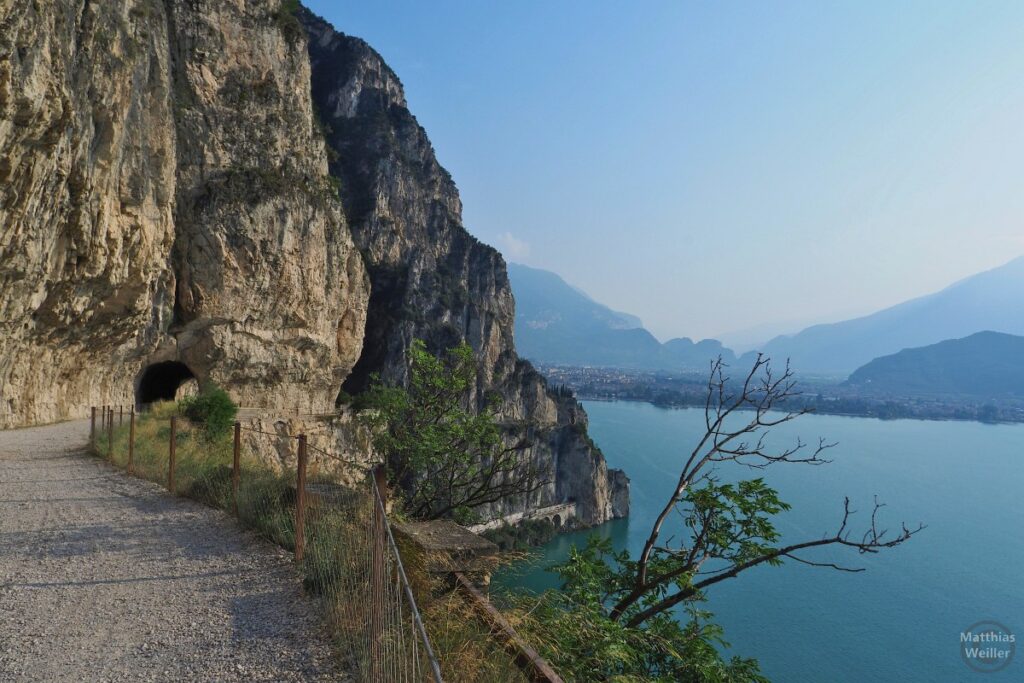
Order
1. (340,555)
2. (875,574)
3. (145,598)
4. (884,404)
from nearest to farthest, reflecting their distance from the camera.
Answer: (145,598)
(340,555)
(875,574)
(884,404)

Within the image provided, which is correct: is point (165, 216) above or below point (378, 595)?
above

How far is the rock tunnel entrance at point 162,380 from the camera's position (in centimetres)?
3247

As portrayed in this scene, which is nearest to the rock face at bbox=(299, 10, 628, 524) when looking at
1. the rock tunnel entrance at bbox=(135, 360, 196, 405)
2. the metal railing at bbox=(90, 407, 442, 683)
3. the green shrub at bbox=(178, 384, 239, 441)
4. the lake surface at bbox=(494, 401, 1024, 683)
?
the lake surface at bbox=(494, 401, 1024, 683)

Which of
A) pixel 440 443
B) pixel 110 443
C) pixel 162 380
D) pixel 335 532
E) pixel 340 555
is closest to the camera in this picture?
pixel 340 555

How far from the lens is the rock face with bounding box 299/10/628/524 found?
62.2 m

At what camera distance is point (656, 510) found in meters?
63.3

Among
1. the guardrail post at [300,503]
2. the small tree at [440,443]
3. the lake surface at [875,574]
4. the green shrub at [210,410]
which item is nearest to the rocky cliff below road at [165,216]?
the small tree at [440,443]

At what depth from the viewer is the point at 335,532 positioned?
17.7ft

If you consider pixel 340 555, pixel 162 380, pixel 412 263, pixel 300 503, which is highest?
pixel 412 263

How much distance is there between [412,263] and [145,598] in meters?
63.8

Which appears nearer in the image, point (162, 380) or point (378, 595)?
point (378, 595)

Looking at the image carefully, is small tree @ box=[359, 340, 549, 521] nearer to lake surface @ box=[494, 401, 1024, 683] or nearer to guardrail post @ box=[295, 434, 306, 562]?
lake surface @ box=[494, 401, 1024, 683]

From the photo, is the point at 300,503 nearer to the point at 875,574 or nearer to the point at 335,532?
the point at 335,532

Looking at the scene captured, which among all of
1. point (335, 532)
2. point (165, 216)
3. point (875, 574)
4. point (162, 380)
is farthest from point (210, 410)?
point (875, 574)
